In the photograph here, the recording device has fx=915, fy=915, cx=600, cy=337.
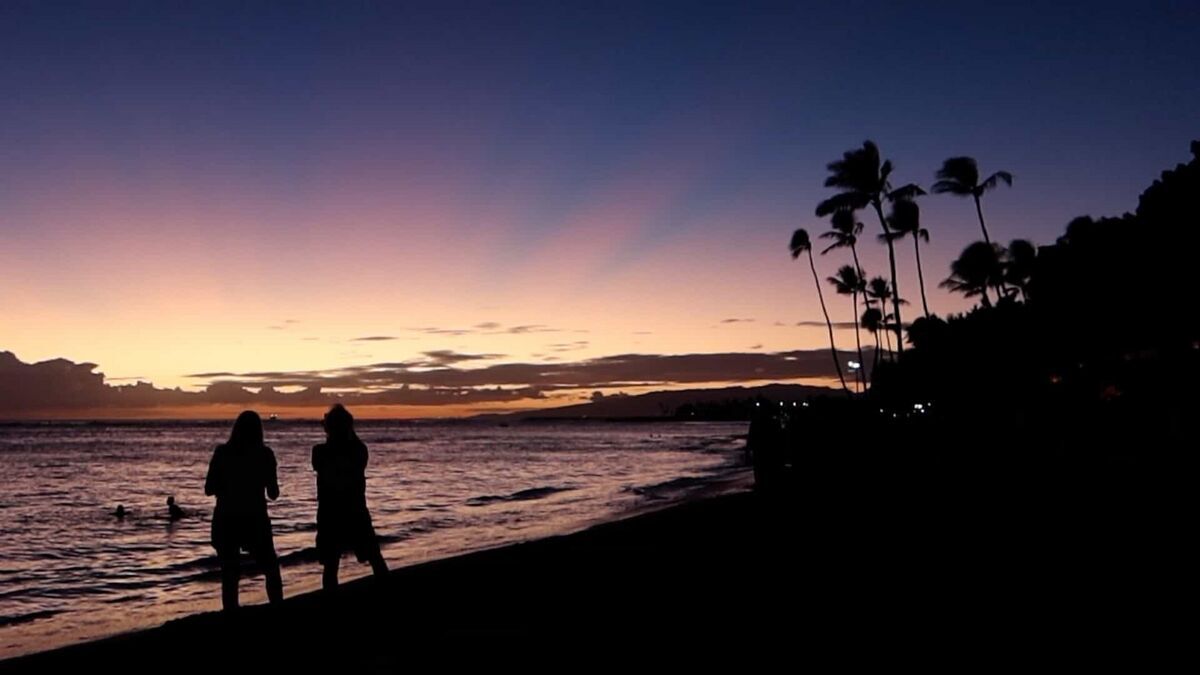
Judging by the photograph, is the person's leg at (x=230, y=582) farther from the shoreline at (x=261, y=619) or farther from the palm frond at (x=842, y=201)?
the palm frond at (x=842, y=201)

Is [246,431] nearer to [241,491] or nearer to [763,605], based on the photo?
[241,491]

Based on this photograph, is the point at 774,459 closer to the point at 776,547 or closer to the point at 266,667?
the point at 776,547

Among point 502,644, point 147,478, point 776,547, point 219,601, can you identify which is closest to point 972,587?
point 776,547

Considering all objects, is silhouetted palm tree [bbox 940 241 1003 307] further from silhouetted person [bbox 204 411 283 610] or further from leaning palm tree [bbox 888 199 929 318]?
silhouetted person [bbox 204 411 283 610]

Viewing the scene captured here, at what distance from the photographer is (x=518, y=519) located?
25.3m

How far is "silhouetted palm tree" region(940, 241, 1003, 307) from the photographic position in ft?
194

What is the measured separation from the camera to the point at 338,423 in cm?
892

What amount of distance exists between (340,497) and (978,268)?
58.0m

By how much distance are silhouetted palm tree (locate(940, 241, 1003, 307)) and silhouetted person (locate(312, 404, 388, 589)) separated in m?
54.2

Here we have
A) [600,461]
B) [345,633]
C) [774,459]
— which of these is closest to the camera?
[345,633]

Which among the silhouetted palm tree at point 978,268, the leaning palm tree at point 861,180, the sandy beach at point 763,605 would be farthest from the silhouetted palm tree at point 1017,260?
the sandy beach at point 763,605

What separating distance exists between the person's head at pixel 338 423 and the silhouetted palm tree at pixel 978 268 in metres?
54.2

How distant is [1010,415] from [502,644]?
26143 millimetres

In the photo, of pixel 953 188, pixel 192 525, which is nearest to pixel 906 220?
pixel 953 188
